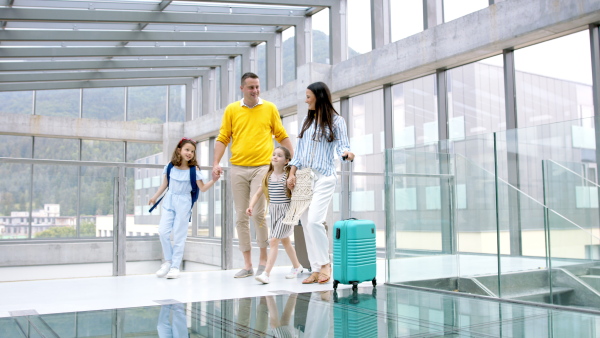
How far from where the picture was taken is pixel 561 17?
7.17 m

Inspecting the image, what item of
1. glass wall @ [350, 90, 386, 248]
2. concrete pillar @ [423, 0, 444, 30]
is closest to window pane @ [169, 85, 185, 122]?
glass wall @ [350, 90, 386, 248]

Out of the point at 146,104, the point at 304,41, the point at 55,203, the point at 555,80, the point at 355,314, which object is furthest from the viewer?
the point at 146,104

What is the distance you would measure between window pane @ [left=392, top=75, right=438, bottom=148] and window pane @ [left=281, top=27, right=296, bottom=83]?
3821mm

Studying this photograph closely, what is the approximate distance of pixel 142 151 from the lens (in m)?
17.4

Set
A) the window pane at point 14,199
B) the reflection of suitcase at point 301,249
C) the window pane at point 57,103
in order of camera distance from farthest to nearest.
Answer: the window pane at point 57,103 < the reflection of suitcase at point 301,249 < the window pane at point 14,199

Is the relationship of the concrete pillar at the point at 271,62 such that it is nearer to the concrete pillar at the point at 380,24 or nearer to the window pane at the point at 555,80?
the concrete pillar at the point at 380,24

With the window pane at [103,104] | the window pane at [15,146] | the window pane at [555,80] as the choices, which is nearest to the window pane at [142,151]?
the window pane at [103,104]

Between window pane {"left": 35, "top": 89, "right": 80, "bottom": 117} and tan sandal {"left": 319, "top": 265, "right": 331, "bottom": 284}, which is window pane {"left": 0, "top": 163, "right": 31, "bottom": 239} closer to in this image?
tan sandal {"left": 319, "top": 265, "right": 331, "bottom": 284}

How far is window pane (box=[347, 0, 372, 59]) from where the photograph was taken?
1112 cm

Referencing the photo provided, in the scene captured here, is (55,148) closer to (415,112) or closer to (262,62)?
(262,62)

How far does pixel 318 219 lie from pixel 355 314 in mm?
1266

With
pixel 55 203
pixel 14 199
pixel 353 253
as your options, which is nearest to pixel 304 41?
pixel 55 203

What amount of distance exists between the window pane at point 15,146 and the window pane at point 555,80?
12750 mm

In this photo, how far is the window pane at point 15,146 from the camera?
1523 cm
